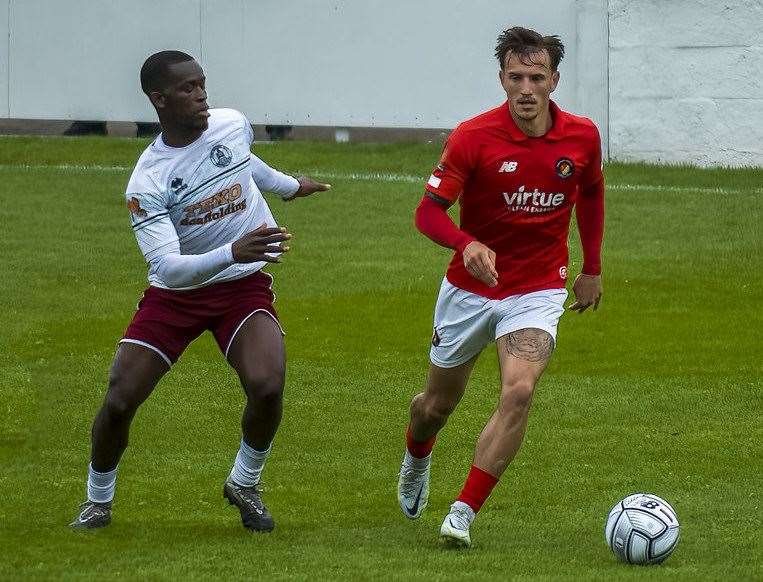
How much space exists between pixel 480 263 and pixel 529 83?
101 centimetres

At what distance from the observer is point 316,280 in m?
16.8

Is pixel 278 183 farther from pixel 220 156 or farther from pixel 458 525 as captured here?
pixel 458 525

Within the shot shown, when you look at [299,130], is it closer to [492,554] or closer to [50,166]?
[50,166]

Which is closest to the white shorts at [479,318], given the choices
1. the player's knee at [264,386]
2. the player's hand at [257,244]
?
the player's knee at [264,386]

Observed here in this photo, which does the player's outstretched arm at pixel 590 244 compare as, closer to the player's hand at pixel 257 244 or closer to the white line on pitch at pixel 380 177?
the player's hand at pixel 257 244

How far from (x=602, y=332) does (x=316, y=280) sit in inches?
143

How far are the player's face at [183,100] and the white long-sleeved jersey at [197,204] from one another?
0.13 metres

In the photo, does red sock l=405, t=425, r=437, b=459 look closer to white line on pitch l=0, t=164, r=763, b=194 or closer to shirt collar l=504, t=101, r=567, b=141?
shirt collar l=504, t=101, r=567, b=141

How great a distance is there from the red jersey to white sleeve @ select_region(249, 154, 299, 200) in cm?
95

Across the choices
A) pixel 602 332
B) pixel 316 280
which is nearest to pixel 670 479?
pixel 602 332

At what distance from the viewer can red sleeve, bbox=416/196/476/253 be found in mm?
7730

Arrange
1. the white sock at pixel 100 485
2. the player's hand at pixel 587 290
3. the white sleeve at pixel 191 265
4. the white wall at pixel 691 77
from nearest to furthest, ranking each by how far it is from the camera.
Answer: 1. the white sleeve at pixel 191 265
2. the white sock at pixel 100 485
3. the player's hand at pixel 587 290
4. the white wall at pixel 691 77

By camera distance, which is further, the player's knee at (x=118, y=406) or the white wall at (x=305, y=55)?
the white wall at (x=305, y=55)

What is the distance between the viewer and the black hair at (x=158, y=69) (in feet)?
26.1
